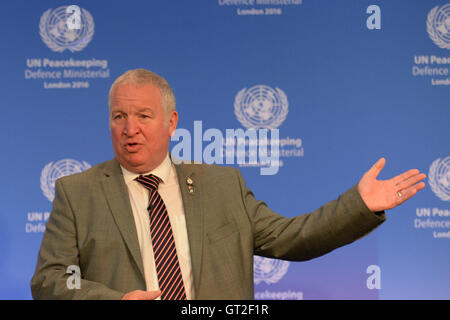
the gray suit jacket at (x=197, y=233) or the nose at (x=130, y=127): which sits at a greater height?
the nose at (x=130, y=127)

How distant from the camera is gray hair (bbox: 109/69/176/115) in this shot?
2.50 meters

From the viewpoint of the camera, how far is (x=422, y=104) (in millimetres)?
4109

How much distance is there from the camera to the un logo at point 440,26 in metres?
4.12

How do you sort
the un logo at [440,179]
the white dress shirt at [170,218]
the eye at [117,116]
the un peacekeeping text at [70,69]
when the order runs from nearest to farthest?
the white dress shirt at [170,218] < the eye at [117,116] < the un logo at [440,179] < the un peacekeeping text at [70,69]

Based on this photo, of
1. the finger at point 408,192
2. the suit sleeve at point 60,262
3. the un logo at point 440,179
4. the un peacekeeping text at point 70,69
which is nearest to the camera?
the suit sleeve at point 60,262

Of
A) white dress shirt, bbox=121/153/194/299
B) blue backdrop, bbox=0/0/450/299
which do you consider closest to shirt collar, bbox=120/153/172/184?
white dress shirt, bbox=121/153/194/299

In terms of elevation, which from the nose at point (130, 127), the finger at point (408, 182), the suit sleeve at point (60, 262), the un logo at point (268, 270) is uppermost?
the nose at point (130, 127)

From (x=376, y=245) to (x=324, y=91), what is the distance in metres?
1.16

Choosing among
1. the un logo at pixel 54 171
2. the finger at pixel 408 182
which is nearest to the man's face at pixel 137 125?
the finger at pixel 408 182

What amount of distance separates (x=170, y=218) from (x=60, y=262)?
1.62 feet

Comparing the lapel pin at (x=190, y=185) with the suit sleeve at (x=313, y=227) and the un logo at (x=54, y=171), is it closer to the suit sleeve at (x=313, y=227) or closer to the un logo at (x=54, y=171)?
the suit sleeve at (x=313, y=227)

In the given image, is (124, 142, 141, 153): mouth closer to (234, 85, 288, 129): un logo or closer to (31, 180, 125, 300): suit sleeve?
(31, 180, 125, 300): suit sleeve

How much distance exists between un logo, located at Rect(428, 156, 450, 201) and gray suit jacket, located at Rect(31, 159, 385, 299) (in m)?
1.88

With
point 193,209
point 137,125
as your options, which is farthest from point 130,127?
point 193,209
